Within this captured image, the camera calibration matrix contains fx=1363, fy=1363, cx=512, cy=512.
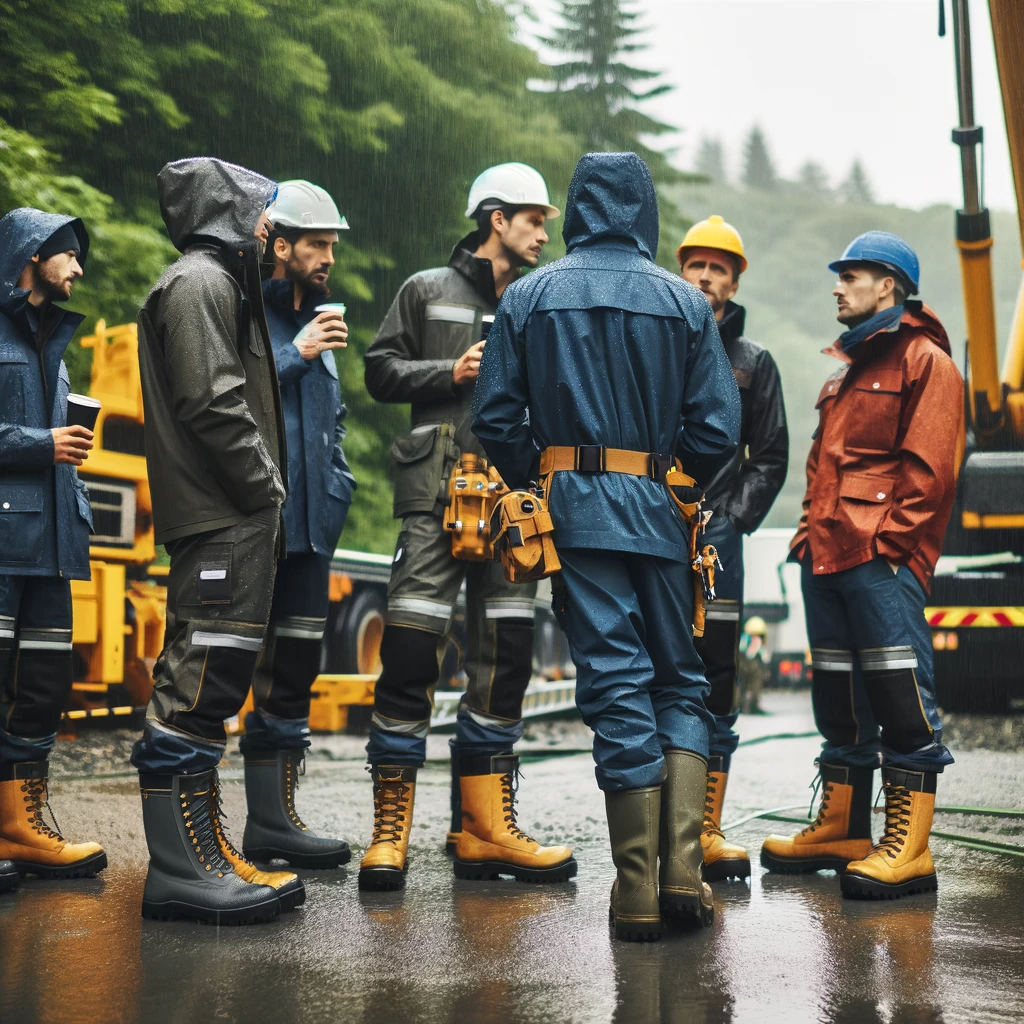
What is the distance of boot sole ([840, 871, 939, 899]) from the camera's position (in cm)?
419

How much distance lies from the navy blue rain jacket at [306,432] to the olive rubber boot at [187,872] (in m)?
1.12

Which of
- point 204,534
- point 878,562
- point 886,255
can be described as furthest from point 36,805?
point 886,255

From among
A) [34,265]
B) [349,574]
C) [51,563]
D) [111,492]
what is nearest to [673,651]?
[51,563]

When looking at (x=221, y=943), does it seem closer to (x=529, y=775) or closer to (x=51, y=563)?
(x=51, y=563)

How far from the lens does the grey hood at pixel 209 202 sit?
4.02m

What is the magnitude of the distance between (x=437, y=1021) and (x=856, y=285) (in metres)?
3.13

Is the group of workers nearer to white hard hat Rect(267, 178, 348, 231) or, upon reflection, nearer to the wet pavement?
white hard hat Rect(267, 178, 348, 231)

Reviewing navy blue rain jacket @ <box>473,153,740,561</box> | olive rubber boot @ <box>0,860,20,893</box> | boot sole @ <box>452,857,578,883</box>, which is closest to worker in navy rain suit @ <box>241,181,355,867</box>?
boot sole @ <box>452,857,578,883</box>

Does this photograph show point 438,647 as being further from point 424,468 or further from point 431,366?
point 431,366

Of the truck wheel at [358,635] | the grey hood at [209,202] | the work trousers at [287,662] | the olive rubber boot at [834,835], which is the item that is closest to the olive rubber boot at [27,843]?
the work trousers at [287,662]

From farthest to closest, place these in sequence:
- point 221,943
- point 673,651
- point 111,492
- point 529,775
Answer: point 111,492, point 529,775, point 673,651, point 221,943

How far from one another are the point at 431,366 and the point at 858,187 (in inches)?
4205

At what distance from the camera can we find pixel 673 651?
3850 millimetres

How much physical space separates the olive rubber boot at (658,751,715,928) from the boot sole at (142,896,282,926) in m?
1.08
